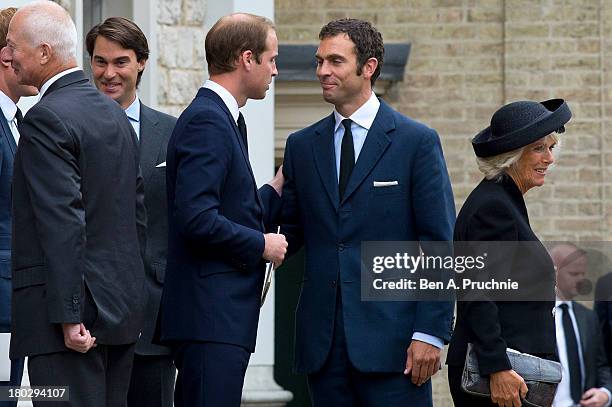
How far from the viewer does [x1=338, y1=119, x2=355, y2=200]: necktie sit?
631cm

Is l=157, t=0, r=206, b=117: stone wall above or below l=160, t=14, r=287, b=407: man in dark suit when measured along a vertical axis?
above

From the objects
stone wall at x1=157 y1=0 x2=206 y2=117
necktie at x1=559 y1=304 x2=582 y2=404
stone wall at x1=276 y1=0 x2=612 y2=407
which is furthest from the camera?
stone wall at x1=276 y1=0 x2=612 y2=407

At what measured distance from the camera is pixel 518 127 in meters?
6.10

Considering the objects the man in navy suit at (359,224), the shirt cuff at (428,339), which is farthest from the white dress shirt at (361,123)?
the shirt cuff at (428,339)

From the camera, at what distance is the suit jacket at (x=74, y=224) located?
523 centimetres

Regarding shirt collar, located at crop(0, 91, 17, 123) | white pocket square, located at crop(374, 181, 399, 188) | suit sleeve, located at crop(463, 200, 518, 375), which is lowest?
suit sleeve, located at crop(463, 200, 518, 375)

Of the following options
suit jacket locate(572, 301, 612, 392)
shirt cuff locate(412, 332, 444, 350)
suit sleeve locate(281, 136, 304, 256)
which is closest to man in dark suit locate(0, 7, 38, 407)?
suit sleeve locate(281, 136, 304, 256)

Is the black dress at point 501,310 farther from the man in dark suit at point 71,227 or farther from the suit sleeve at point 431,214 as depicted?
the man in dark suit at point 71,227

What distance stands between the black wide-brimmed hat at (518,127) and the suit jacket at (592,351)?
2.91m

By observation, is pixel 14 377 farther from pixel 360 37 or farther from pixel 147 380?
pixel 360 37

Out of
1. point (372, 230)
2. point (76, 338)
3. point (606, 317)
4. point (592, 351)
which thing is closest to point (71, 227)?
point (76, 338)

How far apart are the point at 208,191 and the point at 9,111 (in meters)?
0.86

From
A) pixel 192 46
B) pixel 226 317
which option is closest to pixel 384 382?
pixel 226 317

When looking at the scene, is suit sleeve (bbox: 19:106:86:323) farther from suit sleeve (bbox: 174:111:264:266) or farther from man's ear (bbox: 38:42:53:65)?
suit sleeve (bbox: 174:111:264:266)
